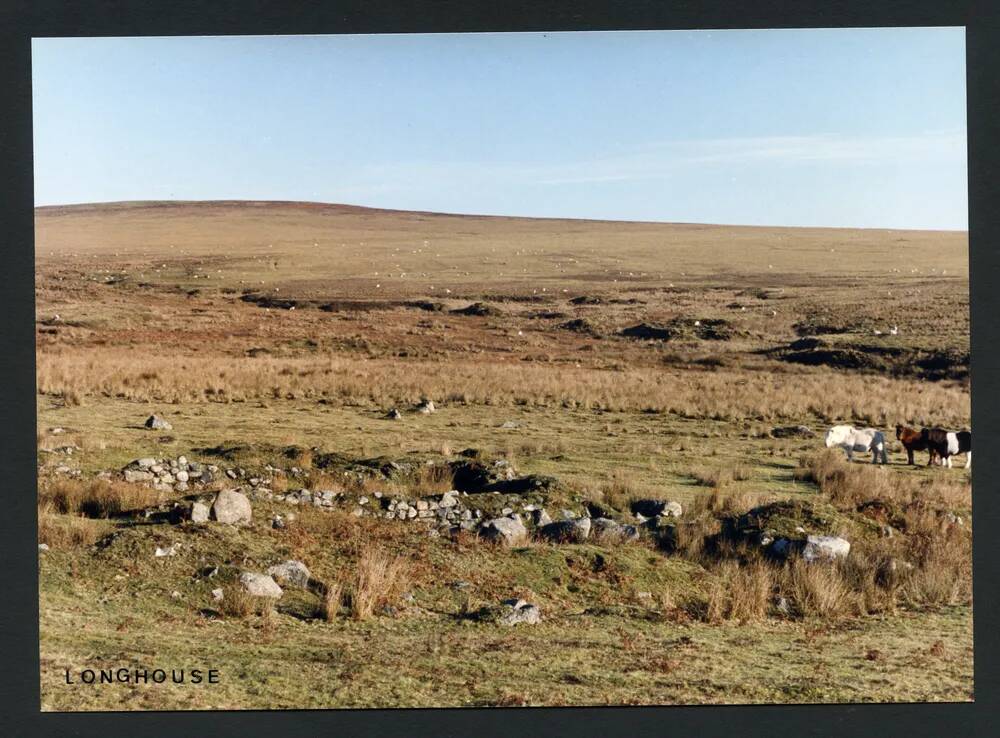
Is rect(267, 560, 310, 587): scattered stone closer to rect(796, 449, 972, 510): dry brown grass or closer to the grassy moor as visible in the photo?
the grassy moor

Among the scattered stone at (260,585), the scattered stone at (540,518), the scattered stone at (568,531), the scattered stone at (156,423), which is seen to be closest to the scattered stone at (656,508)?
the scattered stone at (568,531)

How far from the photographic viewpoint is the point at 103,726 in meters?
8.98

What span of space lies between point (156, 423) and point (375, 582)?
6888 millimetres

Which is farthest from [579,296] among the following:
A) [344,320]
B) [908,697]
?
[908,697]

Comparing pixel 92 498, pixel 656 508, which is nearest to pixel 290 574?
pixel 92 498

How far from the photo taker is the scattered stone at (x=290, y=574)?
10.3m

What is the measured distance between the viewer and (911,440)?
13.8 m

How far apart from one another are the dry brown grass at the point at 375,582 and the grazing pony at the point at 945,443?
8002 millimetres

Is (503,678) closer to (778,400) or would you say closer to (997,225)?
(997,225)

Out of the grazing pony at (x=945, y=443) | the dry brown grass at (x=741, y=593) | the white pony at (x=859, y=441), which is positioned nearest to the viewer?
the dry brown grass at (x=741, y=593)

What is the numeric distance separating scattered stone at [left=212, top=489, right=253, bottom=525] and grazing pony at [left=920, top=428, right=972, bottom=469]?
9600mm

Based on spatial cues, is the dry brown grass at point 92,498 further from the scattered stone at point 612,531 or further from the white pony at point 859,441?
the white pony at point 859,441

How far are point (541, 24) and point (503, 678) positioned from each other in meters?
6.87

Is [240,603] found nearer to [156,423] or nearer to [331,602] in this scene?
[331,602]
